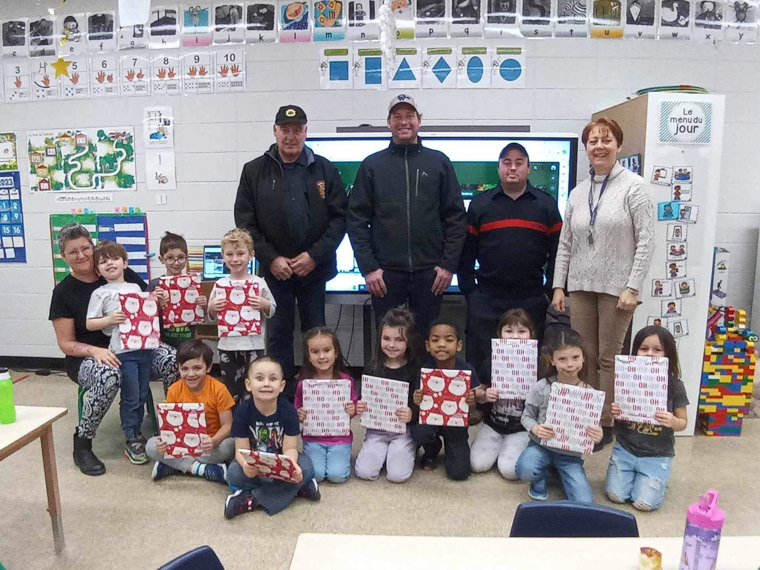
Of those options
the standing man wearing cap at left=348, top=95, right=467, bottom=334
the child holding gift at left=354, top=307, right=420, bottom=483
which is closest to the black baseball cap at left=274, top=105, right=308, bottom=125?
the standing man wearing cap at left=348, top=95, right=467, bottom=334

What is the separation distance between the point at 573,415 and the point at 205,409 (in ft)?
5.34

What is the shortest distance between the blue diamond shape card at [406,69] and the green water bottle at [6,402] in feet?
9.15

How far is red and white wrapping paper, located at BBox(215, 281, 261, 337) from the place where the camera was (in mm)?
2631

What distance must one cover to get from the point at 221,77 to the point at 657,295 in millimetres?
3073

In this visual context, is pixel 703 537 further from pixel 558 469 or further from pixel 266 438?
pixel 266 438

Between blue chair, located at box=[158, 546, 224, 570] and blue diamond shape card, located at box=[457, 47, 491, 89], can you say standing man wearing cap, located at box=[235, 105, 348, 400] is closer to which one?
blue diamond shape card, located at box=[457, 47, 491, 89]

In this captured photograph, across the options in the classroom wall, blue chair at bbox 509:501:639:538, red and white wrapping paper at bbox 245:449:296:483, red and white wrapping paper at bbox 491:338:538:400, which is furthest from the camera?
the classroom wall

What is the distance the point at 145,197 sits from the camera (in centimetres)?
388

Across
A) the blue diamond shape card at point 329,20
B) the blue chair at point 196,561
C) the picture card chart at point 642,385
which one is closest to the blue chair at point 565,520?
the blue chair at point 196,561

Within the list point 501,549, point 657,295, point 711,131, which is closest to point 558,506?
point 501,549

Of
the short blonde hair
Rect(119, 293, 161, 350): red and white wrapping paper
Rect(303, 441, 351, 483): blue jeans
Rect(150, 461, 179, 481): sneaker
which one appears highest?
the short blonde hair

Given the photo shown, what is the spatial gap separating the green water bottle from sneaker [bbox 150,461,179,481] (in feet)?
2.85

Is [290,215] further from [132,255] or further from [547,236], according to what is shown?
[132,255]

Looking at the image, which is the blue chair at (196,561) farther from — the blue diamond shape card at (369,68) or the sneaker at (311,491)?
the blue diamond shape card at (369,68)
